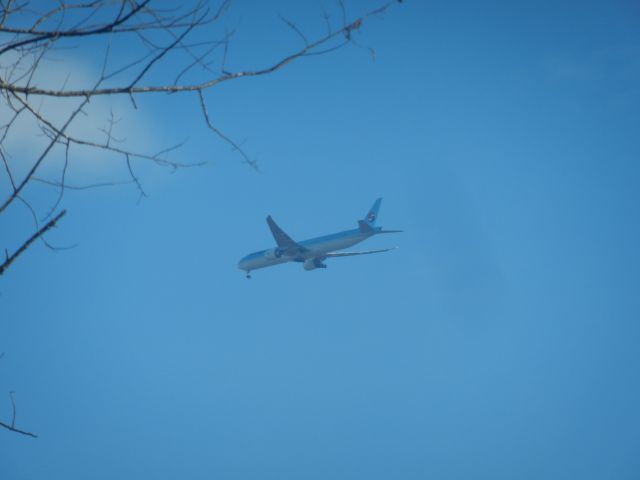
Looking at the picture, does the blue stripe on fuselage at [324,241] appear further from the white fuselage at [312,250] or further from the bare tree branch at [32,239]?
the bare tree branch at [32,239]

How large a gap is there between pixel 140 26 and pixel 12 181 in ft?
3.28

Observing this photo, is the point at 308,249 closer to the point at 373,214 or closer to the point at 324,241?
the point at 324,241

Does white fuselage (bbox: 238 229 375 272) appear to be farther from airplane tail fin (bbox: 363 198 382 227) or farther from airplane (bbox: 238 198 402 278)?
airplane tail fin (bbox: 363 198 382 227)

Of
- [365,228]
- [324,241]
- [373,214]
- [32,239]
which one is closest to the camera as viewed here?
[32,239]

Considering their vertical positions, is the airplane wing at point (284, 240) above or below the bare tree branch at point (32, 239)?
above

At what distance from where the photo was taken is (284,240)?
149ft

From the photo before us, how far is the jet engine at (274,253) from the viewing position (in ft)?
150

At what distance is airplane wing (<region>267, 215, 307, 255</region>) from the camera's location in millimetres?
45000

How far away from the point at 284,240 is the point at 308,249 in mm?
2029

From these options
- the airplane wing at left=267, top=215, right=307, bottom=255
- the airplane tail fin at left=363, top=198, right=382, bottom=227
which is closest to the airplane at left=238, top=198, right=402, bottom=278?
the airplane wing at left=267, top=215, right=307, bottom=255

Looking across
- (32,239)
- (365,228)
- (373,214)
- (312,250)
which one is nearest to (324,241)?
(312,250)

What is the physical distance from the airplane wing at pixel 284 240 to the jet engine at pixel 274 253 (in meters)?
0.42

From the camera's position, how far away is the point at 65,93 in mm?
2934

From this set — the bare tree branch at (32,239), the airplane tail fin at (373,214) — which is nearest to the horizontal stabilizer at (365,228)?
the airplane tail fin at (373,214)
